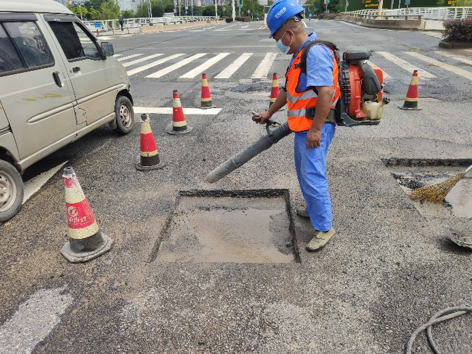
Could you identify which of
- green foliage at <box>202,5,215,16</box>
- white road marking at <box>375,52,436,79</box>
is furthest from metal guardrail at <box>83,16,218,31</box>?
green foliage at <box>202,5,215,16</box>

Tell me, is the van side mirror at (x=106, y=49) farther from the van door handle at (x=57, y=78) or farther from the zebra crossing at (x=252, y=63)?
the zebra crossing at (x=252, y=63)

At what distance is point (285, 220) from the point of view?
3633mm

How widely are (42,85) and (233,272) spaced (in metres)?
2.96

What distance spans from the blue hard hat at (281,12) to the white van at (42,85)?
264cm

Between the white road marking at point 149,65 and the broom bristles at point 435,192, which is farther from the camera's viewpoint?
the white road marking at point 149,65

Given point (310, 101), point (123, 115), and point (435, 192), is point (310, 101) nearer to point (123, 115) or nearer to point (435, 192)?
point (435, 192)

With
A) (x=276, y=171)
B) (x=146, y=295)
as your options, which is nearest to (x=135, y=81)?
(x=276, y=171)

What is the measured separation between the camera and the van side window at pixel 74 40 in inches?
179

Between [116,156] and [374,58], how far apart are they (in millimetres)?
11504

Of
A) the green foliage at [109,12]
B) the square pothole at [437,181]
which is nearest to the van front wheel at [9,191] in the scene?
the square pothole at [437,181]

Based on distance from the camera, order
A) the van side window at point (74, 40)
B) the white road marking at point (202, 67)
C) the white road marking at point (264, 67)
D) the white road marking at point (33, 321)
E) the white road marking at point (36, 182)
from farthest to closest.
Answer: the white road marking at point (202, 67) < the white road marking at point (264, 67) < the van side window at point (74, 40) < the white road marking at point (36, 182) < the white road marking at point (33, 321)

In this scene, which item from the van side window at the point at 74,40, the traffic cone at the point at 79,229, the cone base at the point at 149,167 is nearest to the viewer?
the traffic cone at the point at 79,229

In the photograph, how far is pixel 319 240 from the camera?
308 centimetres

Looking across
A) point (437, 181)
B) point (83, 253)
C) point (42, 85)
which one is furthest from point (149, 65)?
Result: point (83, 253)
